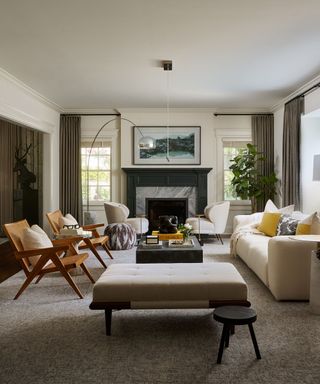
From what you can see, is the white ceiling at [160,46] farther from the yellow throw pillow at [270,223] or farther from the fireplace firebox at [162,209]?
the fireplace firebox at [162,209]

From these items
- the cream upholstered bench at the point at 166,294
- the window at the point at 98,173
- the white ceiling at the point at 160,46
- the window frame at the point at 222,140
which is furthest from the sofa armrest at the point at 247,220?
the cream upholstered bench at the point at 166,294

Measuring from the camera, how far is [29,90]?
6.14m

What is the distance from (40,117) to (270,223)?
427 cm

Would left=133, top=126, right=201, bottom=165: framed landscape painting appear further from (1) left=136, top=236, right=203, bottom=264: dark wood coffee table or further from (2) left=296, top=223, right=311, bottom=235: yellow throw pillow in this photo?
(2) left=296, top=223, right=311, bottom=235: yellow throw pillow

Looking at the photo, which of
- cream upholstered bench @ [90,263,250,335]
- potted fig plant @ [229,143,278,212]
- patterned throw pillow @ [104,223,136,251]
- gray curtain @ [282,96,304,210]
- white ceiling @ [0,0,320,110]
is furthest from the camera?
potted fig plant @ [229,143,278,212]

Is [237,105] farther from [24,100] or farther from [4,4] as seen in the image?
[4,4]

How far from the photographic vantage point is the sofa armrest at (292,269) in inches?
147

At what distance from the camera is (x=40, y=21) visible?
361 centimetres

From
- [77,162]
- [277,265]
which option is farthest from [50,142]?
[277,265]

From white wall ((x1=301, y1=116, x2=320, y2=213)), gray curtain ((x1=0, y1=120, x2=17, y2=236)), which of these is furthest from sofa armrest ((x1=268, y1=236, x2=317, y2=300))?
gray curtain ((x1=0, y1=120, x2=17, y2=236))

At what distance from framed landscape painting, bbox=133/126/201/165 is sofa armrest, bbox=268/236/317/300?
440 cm

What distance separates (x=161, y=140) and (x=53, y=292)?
14.9ft

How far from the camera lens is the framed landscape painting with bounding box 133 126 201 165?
7949 millimetres

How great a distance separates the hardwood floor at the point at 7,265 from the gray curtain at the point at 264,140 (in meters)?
4.74
